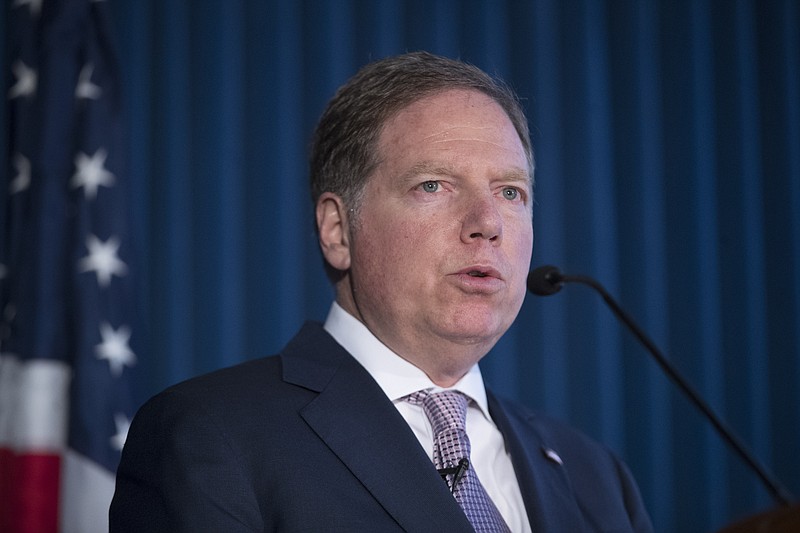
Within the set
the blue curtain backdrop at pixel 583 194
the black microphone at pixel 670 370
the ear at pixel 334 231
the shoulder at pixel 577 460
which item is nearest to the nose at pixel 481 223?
the black microphone at pixel 670 370

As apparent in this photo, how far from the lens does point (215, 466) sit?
1.45 meters

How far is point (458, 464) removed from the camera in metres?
1.61

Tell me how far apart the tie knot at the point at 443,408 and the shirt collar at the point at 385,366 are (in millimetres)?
18

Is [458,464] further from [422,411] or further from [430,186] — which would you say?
[430,186]

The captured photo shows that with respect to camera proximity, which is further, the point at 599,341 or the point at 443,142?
the point at 599,341

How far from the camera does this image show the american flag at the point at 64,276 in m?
2.39

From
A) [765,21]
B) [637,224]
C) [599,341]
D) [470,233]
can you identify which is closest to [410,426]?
[470,233]

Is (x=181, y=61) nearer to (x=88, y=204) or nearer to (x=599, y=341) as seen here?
(x=88, y=204)

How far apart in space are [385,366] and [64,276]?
1.14 m

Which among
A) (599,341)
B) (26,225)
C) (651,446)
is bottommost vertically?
(651,446)

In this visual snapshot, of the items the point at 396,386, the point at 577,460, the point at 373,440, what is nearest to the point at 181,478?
the point at 373,440

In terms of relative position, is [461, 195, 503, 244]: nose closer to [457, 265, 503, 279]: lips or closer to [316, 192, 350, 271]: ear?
[457, 265, 503, 279]: lips

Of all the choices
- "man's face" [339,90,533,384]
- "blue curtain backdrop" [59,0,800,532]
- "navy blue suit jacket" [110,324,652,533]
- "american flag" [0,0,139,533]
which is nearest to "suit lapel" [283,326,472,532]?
Result: "navy blue suit jacket" [110,324,652,533]

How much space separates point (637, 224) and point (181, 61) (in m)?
1.65
